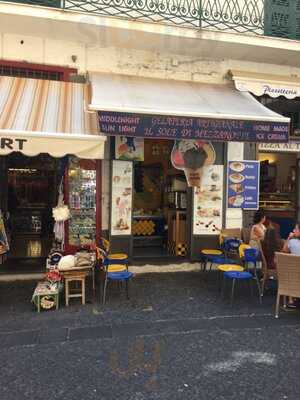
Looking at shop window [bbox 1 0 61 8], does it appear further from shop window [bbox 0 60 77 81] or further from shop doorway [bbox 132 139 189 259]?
shop doorway [bbox 132 139 189 259]

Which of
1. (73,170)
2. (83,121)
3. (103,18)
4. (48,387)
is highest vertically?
(103,18)

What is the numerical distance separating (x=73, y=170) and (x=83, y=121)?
138 centimetres

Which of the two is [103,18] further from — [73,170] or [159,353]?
[159,353]

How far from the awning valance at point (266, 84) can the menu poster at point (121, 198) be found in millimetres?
2923

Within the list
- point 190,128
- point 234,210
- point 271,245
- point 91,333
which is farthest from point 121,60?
point 91,333

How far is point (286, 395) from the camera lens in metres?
3.73

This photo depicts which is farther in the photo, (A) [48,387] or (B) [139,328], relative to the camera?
(B) [139,328]

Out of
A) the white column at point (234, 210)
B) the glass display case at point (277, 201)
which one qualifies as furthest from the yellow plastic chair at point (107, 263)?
the glass display case at point (277, 201)

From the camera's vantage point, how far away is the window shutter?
873cm

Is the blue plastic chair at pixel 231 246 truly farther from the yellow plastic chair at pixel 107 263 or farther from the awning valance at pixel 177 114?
the yellow plastic chair at pixel 107 263

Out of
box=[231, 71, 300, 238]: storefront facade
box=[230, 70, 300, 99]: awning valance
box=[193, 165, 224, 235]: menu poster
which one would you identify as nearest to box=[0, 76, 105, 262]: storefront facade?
box=[193, 165, 224, 235]: menu poster

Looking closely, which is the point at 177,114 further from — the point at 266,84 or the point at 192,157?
the point at 266,84

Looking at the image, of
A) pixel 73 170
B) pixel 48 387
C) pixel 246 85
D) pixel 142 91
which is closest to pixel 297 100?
pixel 246 85

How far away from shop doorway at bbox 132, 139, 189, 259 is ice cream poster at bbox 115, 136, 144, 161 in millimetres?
1565
